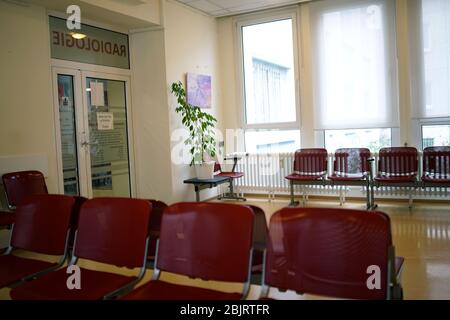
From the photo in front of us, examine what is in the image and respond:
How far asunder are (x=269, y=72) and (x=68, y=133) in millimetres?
3504

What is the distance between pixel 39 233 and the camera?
2.28 meters

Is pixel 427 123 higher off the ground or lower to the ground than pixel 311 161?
higher

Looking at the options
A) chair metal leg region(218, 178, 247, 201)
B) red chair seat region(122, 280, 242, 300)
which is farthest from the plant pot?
red chair seat region(122, 280, 242, 300)

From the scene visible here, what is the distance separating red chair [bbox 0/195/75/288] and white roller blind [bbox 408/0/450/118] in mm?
5172

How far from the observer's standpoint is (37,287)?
189cm

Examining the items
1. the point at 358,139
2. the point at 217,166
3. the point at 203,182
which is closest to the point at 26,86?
the point at 203,182

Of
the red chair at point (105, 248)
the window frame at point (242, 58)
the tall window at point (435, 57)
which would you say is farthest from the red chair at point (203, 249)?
the window frame at point (242, 58)

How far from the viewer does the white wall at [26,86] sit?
409 centimetres

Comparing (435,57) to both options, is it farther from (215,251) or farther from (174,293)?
(174,293)

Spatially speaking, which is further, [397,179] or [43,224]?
[397,179]

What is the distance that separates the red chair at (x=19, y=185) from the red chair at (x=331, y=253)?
3074 mm

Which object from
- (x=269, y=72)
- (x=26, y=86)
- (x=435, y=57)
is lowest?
(x=26, y=86)

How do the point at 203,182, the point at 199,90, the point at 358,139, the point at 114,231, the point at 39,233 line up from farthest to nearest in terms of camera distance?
the point at 199,90 → the point at 358,139 → the point at 203,182 → the point at 39,233 → the point at 114,231

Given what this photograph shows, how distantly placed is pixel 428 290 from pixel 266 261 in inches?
66.6
